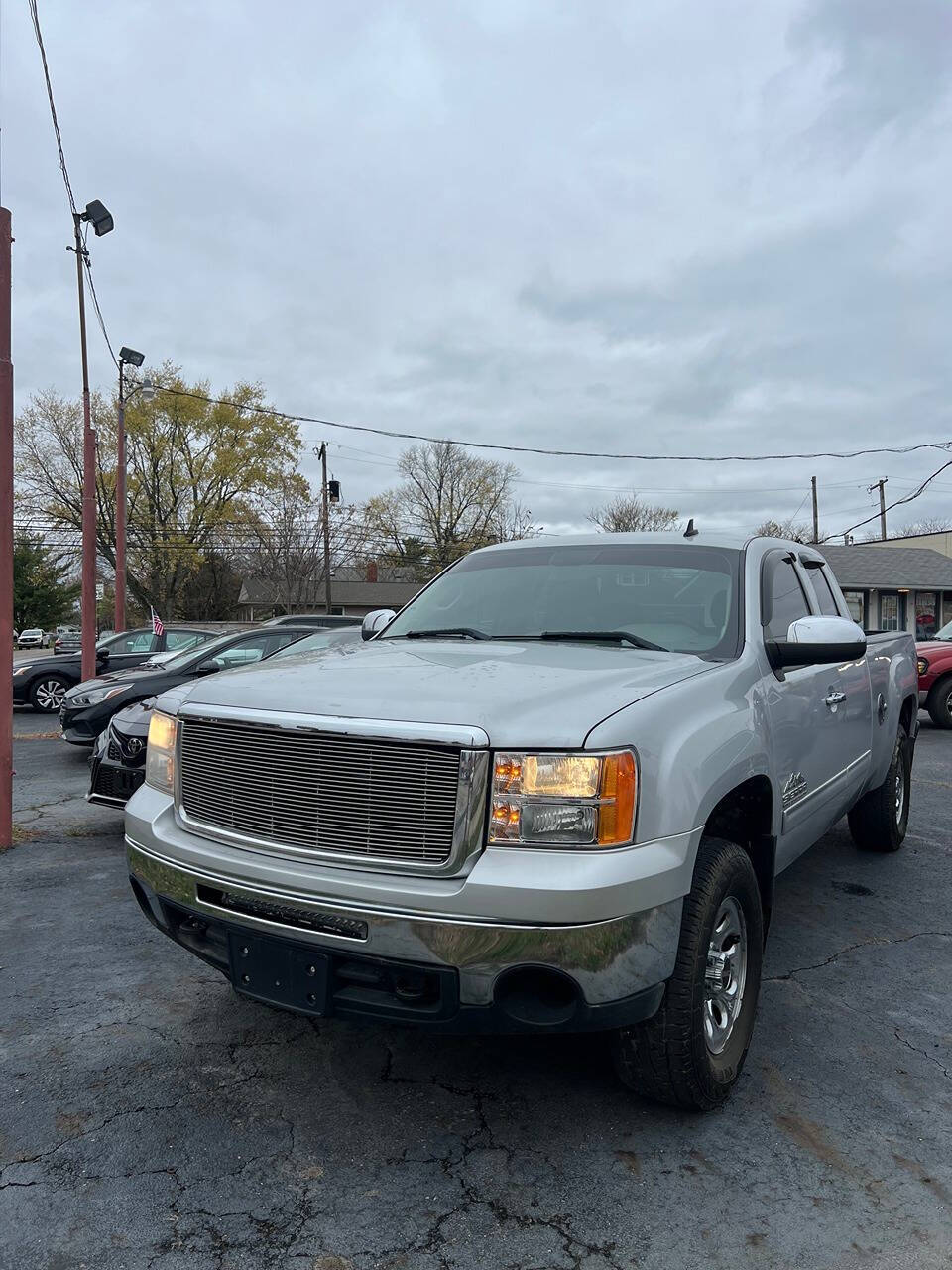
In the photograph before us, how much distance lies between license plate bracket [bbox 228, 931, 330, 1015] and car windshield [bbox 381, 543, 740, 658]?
1.55 m

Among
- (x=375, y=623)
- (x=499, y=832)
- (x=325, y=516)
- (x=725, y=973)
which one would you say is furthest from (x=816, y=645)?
(x=325, y=516)

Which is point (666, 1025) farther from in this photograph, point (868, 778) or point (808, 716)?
point (868, 778)

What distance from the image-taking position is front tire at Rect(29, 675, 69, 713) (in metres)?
14.7

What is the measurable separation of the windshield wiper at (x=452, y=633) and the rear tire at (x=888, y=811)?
3166 mm

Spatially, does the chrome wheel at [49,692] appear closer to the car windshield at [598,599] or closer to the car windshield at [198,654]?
the car windshield at [198,654]

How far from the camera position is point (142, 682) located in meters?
8.51

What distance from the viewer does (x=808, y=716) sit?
3.77 meters

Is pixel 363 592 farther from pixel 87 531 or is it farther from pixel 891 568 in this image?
pixel 87 531

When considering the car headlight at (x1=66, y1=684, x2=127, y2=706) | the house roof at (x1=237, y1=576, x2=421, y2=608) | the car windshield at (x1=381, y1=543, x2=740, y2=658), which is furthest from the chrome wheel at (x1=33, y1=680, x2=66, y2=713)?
the house roof at (x1=237, y1=576, x2=421, y2=608)

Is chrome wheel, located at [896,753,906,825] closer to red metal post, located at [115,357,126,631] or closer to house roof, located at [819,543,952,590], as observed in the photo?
red metal post, located at [115,357,126,631]

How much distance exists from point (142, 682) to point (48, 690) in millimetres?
7323

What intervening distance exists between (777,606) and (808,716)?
529 mm

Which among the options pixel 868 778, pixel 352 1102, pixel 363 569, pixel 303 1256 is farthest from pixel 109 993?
pixel 363 569

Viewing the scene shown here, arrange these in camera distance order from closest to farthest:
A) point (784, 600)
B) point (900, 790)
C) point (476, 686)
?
1. point (476, 686)
2. point (784, 600)
3. point (900, 790)
